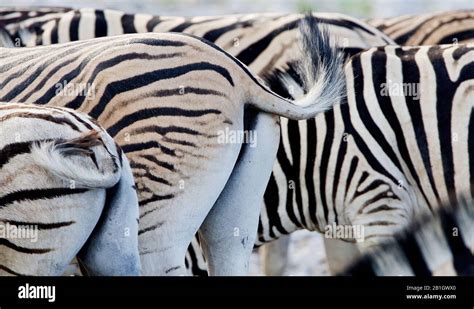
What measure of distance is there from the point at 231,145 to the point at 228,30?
6.79 ft

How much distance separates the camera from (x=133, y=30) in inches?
227

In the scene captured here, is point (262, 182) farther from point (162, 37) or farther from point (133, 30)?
point (133, 30)

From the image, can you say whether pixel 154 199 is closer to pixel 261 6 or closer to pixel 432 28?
pixel 432 28

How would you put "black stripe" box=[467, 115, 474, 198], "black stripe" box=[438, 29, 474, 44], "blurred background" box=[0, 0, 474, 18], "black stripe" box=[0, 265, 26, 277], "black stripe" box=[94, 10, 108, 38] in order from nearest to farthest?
"black stripe" box=[0, 265, 26, 277] < "black stripe" box=[467, 115, 474, 198] < "black stripe" box=[94, 10, 108, 38] < "black stripe" box=[438, 29, 474, 44] < "blurred background" box=[0, 0, 474, 18]

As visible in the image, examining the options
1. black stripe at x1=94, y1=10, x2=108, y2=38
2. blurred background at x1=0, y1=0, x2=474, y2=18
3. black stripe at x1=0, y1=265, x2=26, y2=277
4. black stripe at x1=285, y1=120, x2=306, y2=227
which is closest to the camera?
black stripe at x1=0, y1=265, x2=26, y2=277

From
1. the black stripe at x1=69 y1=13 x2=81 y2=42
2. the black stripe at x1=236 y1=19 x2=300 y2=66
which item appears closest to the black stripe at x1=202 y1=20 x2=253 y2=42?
the black stripe at x1=236 y1=19 x2=300 y2=66

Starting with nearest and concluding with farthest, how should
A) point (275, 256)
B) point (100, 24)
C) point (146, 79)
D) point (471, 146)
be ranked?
point (146, 79) < point (471, 146) < point (100, 24) < point (275, 256)

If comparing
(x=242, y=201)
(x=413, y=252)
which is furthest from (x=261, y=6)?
(x=413, y=252)

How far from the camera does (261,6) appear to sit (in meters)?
10.9

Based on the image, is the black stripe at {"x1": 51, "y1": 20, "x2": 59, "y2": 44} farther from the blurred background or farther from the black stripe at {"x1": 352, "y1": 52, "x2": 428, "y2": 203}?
the blurred background

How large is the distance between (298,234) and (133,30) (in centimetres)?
198

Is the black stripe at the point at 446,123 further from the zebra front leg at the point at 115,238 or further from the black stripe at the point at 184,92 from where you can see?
the zebra front leg at the point at 115,238

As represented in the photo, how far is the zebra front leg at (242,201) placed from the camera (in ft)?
12.0

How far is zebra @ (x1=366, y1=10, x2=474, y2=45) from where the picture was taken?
6.18 meters
